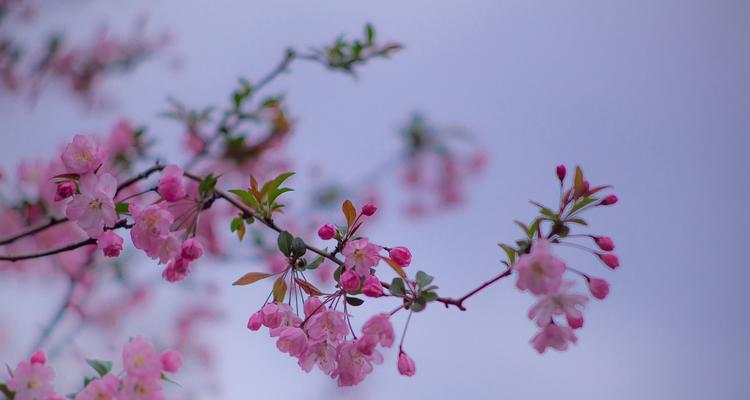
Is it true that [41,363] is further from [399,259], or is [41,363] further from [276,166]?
[276,166]

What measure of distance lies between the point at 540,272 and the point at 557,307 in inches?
6.3

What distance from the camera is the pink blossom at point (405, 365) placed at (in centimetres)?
129

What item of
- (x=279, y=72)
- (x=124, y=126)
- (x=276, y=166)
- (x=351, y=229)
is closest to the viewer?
(x=351, y=229)

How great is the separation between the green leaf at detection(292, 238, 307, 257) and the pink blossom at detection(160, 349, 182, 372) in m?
0.40

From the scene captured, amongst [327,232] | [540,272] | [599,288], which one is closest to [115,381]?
[327,232]

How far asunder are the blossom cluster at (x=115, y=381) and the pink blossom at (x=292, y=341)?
0.94 ft

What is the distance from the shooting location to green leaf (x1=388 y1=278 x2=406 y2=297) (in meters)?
1.22

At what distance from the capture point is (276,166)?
402cm

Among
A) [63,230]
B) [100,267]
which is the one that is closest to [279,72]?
[100,267]

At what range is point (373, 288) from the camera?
1207 millimetres

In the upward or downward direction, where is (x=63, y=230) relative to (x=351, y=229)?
downward

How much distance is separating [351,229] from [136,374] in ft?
2.00

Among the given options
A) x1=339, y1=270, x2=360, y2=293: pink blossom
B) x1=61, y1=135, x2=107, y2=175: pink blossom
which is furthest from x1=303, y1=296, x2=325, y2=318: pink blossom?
x1=61, y1=135, x2=107, y2=175: pink blossom

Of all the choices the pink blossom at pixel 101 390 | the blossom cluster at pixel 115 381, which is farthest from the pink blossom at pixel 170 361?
the pink blossom at pixel 101 390
